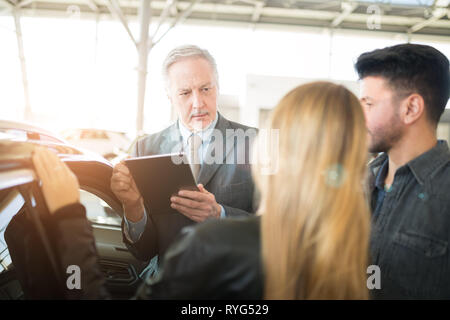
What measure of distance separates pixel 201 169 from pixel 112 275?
0.67 meters

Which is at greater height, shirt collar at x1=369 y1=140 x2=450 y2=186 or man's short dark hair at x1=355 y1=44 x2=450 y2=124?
man's short dark hair at x1=355 y1=44 x2=450 y2=124

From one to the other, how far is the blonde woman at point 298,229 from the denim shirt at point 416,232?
0.50m

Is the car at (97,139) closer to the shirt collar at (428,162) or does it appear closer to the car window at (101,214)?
the car window at (101,214)

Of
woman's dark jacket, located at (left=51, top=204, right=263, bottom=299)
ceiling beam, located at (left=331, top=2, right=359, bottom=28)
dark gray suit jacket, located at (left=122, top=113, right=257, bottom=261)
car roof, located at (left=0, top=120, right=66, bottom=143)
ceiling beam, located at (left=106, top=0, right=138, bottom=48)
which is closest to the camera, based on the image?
woman's dark jacket, located at (left=51, top=204, right=263, bottom=299)

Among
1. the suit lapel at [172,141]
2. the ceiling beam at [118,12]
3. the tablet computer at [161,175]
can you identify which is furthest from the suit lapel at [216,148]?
the ceiling beam at [118,12]

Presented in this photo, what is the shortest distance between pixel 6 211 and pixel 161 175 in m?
0.53

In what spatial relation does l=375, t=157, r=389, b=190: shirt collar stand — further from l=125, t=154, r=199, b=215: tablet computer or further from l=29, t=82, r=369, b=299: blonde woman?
l=125, t=154, r=199, b=215: tablet computer

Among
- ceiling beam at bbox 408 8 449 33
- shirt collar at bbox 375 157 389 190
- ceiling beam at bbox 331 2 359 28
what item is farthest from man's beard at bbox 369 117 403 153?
ceiling beam at bbox 408 8 449 33

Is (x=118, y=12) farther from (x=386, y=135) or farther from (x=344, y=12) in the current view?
(x=344, y=12)

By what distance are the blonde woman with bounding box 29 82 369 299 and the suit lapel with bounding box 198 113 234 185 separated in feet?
2.70

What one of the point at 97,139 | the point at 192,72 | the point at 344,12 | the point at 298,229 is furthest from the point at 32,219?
the point at 344,12

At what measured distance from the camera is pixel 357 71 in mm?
1452

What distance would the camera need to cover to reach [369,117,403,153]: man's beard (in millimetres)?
1329
